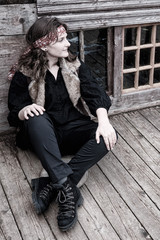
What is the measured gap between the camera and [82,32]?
332cm

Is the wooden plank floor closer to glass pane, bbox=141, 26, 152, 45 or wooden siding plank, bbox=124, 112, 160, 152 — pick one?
wooden siding plank, bbox=124, 112, 160, 152

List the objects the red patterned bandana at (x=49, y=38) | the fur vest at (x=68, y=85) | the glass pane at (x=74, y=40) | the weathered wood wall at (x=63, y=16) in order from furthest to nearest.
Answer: the glass pane at (x=74, y=40) → the weathered wood wall at (x=63, y=16) → the fur vest at (x=68, y=85) → the red patterned bandana at (x=49, y=38)

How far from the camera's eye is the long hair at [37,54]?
271cm

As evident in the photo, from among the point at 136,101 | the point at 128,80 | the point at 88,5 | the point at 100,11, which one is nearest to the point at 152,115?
the point at 136,101

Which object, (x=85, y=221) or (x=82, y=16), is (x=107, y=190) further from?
(x=82, y=16)

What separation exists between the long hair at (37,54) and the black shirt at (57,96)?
0.22ft

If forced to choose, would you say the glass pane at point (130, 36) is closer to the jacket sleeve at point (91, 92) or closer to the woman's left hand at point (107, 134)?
the jacket sleeve at point (91, 92)

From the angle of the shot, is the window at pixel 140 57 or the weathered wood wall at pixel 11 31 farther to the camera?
the window at pixel 140 57

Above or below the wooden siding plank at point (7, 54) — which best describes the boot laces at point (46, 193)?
below

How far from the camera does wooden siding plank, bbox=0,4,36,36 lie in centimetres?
295

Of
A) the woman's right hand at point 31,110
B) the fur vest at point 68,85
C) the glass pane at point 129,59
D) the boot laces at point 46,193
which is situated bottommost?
the boot laces at point 46,193

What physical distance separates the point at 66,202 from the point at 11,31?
1.50 m

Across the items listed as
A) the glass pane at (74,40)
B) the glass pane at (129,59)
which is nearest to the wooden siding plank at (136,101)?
the glass pane at (129,59)

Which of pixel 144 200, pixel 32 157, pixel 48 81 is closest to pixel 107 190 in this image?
pixel 144 200
